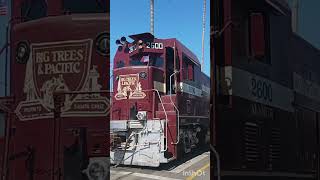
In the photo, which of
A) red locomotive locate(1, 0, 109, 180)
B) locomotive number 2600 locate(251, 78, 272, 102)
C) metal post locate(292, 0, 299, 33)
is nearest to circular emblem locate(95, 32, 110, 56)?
red locomotive locate(1, 0, 109, 180)

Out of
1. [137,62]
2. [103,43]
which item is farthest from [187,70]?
[103,43]

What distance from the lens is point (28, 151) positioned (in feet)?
7.83

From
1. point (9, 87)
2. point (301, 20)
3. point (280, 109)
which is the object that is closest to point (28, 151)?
point (9, 87)

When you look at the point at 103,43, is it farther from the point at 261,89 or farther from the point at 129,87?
the point at 261,89

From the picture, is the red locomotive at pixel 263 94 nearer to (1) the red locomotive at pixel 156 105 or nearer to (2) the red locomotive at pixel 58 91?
(1) the red locomotive at pixel 156 105

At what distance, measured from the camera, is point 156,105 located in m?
2.52

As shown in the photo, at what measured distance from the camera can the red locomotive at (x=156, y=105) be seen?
95.7 inches

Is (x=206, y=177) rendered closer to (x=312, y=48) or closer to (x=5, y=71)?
(x=5, y=71)

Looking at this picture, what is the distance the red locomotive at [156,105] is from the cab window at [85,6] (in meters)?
0.17

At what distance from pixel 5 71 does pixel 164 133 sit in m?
0.78

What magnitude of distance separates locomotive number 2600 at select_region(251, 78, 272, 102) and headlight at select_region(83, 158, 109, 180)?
0.93 m

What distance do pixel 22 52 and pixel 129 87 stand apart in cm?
57

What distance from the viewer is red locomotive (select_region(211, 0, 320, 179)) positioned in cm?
254

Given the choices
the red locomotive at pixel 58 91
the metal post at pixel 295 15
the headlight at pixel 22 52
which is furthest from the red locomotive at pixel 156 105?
the metal post at pixel 295 15
